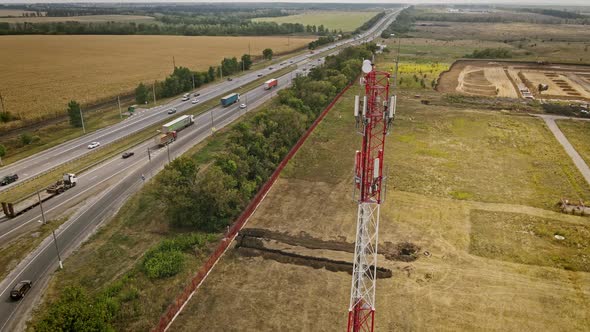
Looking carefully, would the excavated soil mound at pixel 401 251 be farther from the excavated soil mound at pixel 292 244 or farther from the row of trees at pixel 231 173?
the row of trees at pixel 231 173

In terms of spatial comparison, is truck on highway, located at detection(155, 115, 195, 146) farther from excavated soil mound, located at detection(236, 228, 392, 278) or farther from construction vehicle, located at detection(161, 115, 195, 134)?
excavated soil mound, located at detection(236, 228, 392, 278)

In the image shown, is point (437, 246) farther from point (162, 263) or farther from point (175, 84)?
point (175, 84)

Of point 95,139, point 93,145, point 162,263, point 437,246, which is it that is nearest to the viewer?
point 162,263

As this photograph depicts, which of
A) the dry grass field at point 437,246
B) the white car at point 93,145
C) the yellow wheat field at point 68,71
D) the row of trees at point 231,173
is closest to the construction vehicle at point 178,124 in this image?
the white car at point 93,145

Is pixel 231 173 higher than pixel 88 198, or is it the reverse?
pixel 231 173

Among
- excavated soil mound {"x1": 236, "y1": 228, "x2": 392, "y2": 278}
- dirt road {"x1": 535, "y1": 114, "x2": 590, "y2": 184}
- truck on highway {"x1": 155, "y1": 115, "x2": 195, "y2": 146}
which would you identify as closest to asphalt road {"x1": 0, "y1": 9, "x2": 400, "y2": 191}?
truck on highway {"x1": 155, "y1": 115, "x2": 195, "y2": 146}

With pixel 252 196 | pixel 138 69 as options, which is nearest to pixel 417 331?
pixel 252 196

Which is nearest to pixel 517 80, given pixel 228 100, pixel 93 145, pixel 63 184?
pixel 228 100
